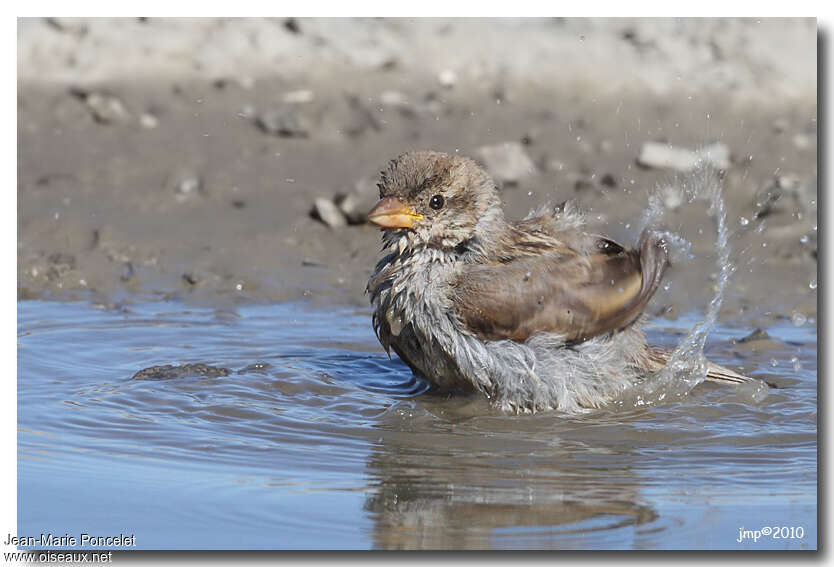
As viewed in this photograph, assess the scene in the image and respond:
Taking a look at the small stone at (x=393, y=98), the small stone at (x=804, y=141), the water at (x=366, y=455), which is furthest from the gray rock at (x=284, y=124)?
the small stone at (x=804, y=141)

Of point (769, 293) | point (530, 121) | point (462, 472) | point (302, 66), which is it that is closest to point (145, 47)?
point (302, 66)

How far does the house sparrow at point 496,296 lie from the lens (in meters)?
6.01

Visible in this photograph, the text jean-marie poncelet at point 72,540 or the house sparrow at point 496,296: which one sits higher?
the house sparrow at point 496,296

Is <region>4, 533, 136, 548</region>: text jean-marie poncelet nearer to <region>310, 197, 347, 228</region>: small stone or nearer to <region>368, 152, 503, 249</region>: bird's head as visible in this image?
<region>368, 152, 503, 249</region>: bird's head

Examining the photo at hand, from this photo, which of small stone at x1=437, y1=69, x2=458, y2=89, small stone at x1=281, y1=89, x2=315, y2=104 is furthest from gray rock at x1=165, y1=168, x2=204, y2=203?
small stone at x1=437, y1=69, x2=458, y2=89

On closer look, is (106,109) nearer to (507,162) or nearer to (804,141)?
(507,162)

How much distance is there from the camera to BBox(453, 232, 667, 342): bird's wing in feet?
19.6

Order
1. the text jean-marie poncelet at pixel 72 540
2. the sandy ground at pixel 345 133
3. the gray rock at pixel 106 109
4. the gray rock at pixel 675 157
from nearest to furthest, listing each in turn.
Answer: the text jean-marie poncelet at pixel 72 540
the sandy ground at pixel 345 133
the gray rock at pixel 675 157
the gray rock at pixel 106 109

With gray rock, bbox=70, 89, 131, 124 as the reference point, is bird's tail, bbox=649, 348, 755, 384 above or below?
below

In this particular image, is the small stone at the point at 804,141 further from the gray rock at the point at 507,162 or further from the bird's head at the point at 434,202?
the bird's head at the point at 434,202

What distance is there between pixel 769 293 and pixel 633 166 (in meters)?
1.96

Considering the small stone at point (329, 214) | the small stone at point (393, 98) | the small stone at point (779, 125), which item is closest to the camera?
the small stone at point (329, 214)

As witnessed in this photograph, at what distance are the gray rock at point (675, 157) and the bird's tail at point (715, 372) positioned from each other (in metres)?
3.48

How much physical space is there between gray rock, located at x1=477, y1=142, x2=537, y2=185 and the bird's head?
337 cm
